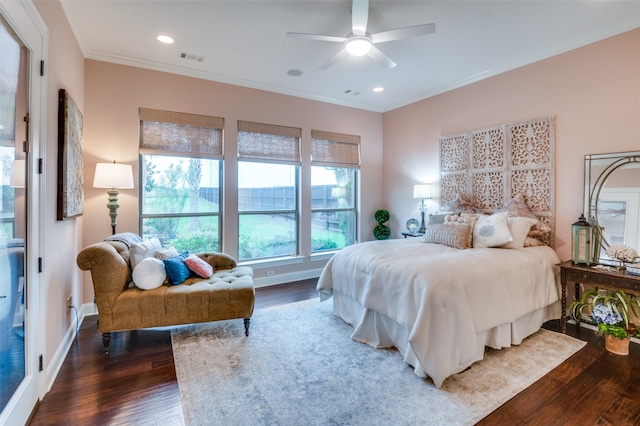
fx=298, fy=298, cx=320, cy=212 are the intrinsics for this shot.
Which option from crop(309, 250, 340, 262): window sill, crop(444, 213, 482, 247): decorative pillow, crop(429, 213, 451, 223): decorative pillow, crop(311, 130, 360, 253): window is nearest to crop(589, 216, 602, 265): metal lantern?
crop(444, 213, 482, 247): decorative pillow

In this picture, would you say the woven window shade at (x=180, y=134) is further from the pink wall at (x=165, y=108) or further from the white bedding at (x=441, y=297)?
the white bedding at (x=441, y=297)

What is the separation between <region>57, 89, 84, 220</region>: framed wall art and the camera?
2516 millimetres

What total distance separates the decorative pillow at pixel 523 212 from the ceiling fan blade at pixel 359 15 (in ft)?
8.95

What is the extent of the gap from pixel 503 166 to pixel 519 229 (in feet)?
3.44

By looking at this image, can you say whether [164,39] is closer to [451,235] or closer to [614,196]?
[451,235]

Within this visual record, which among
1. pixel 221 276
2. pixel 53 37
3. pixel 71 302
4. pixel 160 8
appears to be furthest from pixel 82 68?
pixel 221 276

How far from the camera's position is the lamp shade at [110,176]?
3.20 m

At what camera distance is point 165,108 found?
388 cm

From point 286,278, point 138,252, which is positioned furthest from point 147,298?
point 286,278

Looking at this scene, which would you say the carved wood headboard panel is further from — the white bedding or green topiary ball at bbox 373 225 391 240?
green topiary ball at bbox 373 225 391 240

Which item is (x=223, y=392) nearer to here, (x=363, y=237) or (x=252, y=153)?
(x=252, y=153)

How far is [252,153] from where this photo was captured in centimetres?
450

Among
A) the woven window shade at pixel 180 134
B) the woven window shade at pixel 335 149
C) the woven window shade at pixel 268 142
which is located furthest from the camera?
the woven window shade at pixel 335 149

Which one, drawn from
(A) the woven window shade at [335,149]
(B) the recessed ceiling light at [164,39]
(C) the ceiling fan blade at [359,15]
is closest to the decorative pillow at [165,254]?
(B) the recessed ceiling light at [164,39]
